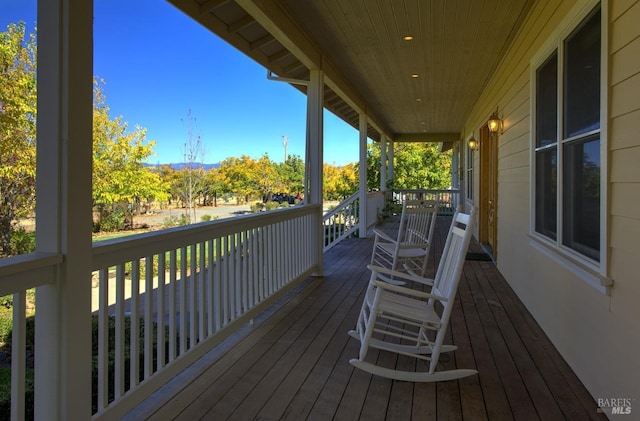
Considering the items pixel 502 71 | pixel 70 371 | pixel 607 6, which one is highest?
pixel 502 71

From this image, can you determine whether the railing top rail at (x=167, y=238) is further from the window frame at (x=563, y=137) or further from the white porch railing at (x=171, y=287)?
the window frame at (x=563, y=137)

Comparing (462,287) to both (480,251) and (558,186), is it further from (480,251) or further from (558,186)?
(480,251)

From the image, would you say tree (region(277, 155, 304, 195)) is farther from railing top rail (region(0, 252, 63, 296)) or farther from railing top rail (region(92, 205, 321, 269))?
railing top rail (region(0, 252, 63, 296))

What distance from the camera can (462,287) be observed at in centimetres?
441

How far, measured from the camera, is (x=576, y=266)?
2.37 meters

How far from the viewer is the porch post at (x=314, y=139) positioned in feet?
15.5

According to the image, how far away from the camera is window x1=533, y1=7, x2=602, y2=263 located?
220 centimetres

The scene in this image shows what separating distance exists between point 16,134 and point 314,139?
3384 mm

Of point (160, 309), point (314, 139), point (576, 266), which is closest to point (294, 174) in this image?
point (314, 139)

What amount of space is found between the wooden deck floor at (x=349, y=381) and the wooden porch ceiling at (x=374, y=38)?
2358mm

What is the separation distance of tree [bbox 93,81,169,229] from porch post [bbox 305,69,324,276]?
90.3 inches

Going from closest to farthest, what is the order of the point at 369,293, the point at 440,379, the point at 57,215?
the point at 57,215 → the point at 440,379 → the point at 369,293

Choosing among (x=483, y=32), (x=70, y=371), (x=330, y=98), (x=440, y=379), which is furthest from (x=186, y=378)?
(x=330, y=98)

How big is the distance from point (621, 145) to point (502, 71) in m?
3.65
